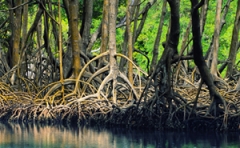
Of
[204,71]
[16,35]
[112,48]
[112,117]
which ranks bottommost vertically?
[112,117]

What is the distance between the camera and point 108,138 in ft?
38.9

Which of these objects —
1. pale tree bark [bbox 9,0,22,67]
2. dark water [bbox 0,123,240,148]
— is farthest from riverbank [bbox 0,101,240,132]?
pale tree bark [bbox 9,0,22,67]

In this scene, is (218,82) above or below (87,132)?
above

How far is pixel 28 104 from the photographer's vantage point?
14977 millimetres

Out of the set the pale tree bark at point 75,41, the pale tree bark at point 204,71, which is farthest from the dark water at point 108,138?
the pale tree bark at point 75,41

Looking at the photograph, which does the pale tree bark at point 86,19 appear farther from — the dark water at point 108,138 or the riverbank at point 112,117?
the dark water at point 108,138

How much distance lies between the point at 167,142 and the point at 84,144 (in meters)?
1.48

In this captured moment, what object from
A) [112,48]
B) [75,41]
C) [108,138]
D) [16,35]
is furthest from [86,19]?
A: [108,138]

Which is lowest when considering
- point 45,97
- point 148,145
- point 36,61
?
point 148,145

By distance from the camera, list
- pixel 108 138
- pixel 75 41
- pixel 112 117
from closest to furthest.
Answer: pixel 108 138
pixel 112 117
pixel 75 41

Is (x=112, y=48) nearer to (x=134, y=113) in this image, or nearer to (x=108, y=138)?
(x=134, y=113)

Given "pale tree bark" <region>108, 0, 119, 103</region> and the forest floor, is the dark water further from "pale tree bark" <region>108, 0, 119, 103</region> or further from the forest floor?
"pale tree bark" <region>108, 0, 119, 103</region>

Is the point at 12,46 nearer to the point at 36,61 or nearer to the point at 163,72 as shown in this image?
the point at 36,61

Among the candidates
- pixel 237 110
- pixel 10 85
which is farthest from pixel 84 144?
pixel 10 85
